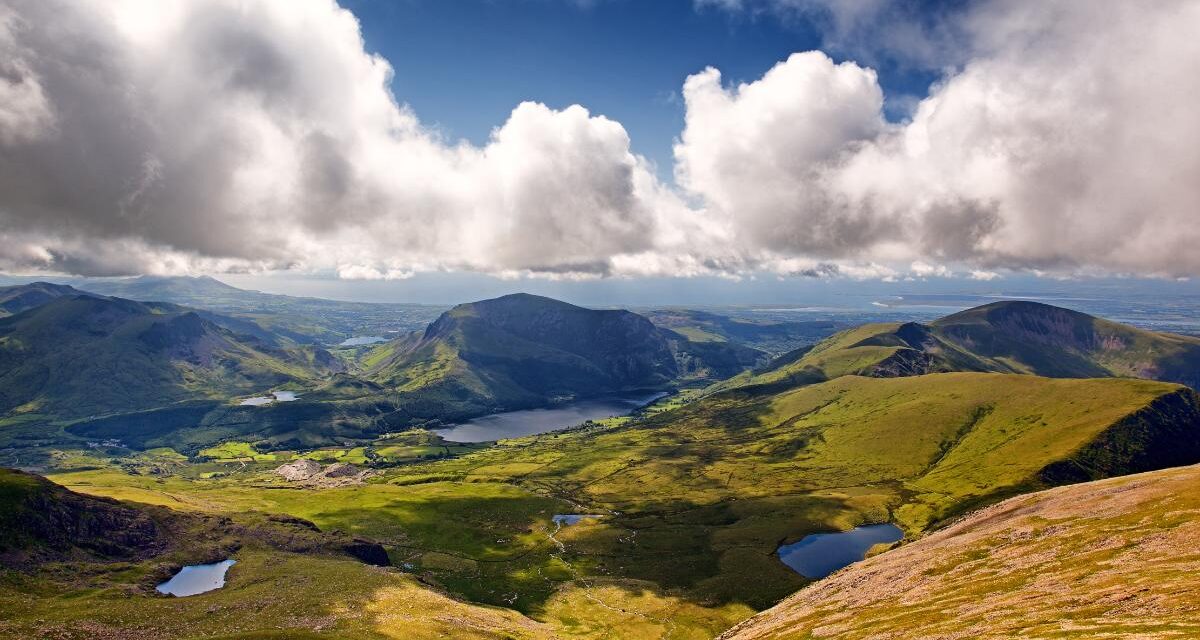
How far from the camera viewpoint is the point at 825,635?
83.8 m

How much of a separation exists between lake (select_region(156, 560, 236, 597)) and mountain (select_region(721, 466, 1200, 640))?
106848mm

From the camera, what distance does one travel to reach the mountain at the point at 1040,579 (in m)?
60.3

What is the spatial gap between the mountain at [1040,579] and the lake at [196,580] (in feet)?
351

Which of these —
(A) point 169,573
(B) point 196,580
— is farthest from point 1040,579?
(A) point 169,573

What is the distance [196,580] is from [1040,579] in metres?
154

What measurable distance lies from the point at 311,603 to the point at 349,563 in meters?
44.1

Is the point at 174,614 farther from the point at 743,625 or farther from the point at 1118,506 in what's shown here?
the point at 1118,506

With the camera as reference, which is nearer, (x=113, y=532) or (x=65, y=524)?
(x=65, y=524)

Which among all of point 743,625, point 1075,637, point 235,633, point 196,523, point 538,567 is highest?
point 1075,637

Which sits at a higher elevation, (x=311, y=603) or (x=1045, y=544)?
(x=1045, y=544)

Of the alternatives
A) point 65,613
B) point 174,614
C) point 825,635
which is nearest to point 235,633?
point 174,614

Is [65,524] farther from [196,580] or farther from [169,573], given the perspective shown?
[196,580]

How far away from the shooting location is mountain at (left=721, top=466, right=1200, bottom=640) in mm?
60281

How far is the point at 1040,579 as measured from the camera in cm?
8344
